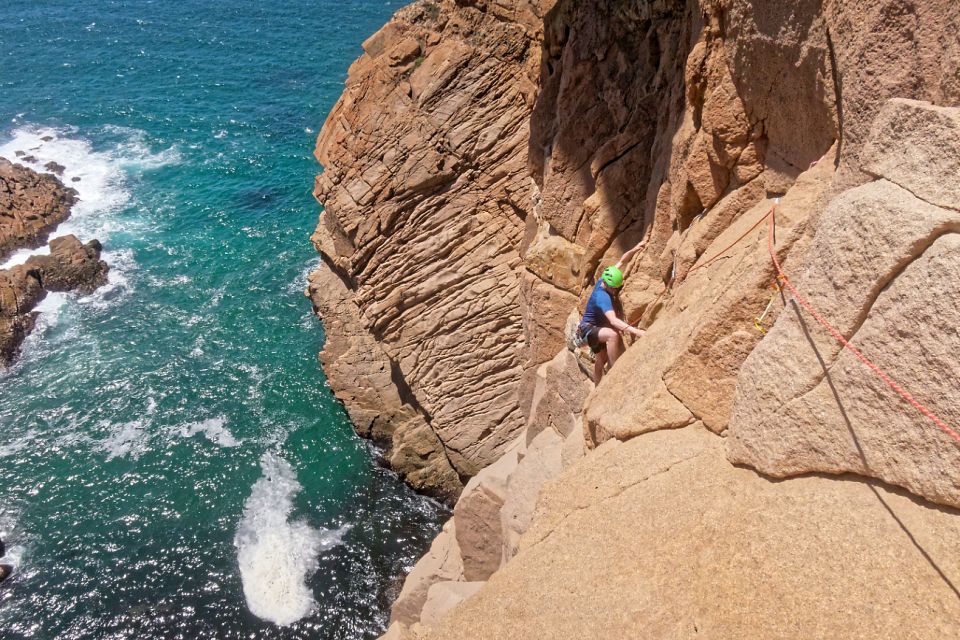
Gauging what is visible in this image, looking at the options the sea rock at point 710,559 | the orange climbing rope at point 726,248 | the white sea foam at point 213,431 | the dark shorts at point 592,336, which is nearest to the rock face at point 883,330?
the sea rock at point 710,559

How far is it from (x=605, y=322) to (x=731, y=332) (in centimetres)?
436

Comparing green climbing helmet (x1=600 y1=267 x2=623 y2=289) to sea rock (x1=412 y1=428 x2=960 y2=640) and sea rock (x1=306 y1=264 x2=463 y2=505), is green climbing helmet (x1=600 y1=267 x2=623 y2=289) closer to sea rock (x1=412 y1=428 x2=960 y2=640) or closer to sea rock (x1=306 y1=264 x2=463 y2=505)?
sea rock (x1=412 y1=428 x2=960 y2=640)

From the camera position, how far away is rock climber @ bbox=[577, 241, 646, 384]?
11.4 metres

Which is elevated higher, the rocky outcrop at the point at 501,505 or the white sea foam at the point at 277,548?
the rocky outcrop at the point at 501,505

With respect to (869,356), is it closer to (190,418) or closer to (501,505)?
(501,505)

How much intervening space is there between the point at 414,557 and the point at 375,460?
4037mm

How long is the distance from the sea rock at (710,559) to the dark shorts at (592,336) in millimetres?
3590

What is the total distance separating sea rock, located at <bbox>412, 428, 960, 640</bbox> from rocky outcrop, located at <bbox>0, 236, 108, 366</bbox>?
95.9 ft

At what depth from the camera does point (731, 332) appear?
24.6ft

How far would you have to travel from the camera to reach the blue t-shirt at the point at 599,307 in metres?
11.5

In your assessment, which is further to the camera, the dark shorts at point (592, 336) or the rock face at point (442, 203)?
the rock face at point (442, 203)

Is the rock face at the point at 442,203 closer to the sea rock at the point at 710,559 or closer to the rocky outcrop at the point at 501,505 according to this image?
the rocky outcrop at the point at 501,505

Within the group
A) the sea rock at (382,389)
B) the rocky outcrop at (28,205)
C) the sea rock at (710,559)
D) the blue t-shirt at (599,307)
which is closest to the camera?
the sea rock at (710,559)

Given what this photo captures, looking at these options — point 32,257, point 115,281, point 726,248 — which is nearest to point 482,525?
point 726,248
